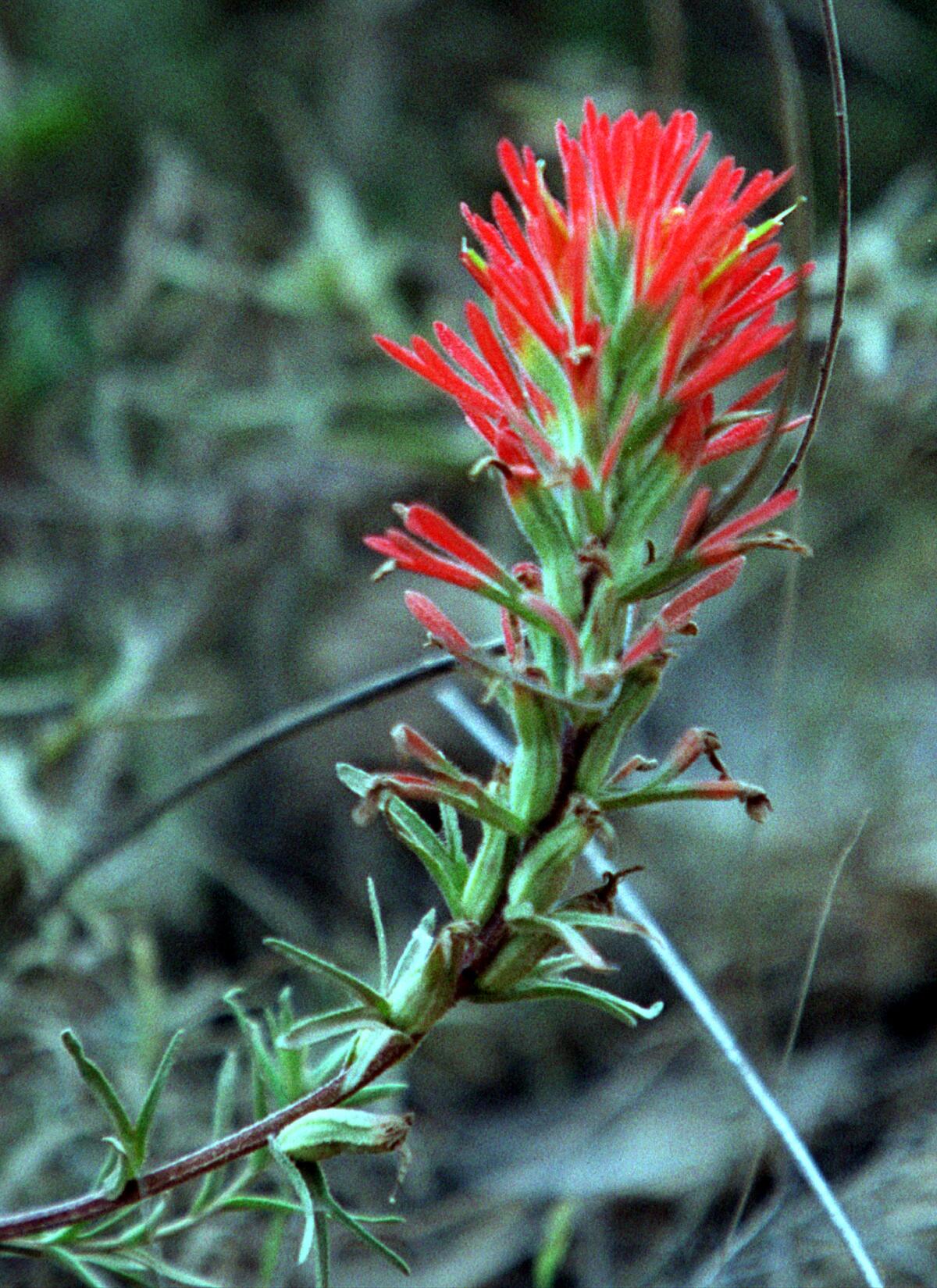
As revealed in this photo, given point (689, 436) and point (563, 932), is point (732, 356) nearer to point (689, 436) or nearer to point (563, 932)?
point (689, 436)

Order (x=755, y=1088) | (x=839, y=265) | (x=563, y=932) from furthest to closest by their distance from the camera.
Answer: (x=755, y=1088), (x=839, y=265), (x=563, y=932)

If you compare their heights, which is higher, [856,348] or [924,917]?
[856,348]

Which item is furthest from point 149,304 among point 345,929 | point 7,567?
point 345,929

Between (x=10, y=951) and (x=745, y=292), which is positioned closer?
(x=745, y=292)

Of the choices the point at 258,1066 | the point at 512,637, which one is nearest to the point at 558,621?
the point at 512,637

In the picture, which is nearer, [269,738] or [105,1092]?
[105,1092]

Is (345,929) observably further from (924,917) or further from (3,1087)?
(924,917)

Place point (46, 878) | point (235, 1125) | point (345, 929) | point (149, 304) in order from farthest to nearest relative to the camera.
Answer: point (149, 304) < point (345, 929) < point (235, 1125) < point (46, 878)

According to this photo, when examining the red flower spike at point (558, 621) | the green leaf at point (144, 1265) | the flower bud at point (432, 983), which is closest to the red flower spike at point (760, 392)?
the red flower spike at point (558, 621)
